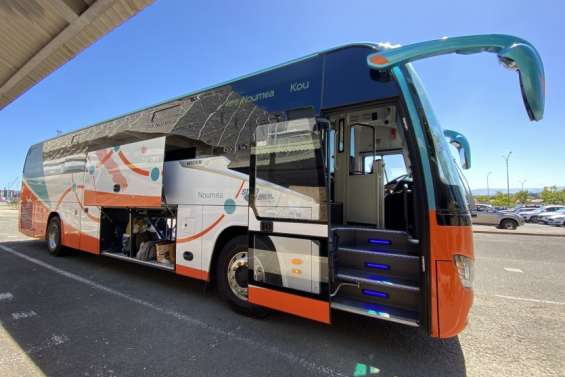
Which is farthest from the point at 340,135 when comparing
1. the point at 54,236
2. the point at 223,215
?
the point at 54,236

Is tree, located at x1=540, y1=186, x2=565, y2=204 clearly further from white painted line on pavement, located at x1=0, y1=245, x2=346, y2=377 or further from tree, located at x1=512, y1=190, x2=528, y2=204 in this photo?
white painted line on pavement, located at x1=0, y1=245, x2=346, y2=377

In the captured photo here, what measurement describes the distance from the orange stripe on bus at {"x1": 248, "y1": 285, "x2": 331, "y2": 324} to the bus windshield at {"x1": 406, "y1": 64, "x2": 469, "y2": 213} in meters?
1.58

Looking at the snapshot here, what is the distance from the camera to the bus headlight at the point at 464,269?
8.97 ft

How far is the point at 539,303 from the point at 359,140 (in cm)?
401

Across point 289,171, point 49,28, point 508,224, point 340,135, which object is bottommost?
point 508,224

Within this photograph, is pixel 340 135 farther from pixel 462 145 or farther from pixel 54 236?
pixel 54 236

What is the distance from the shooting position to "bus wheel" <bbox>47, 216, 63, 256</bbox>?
24.8ft

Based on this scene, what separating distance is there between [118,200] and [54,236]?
152 inches

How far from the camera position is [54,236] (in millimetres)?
7766

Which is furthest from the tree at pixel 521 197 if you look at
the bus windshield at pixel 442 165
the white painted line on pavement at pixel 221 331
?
the white painted line on pavement at pixel 221 331

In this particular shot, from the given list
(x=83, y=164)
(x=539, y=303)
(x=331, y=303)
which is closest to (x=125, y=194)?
(x=83, y=164)

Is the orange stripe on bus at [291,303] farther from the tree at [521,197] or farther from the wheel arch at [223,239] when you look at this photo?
the tree at [521,197]

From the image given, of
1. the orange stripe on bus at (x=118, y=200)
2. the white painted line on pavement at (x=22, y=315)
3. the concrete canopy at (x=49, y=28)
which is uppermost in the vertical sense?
the concrete canopy at (x=49, y=28)

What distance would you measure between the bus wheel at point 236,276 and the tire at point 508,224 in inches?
874
